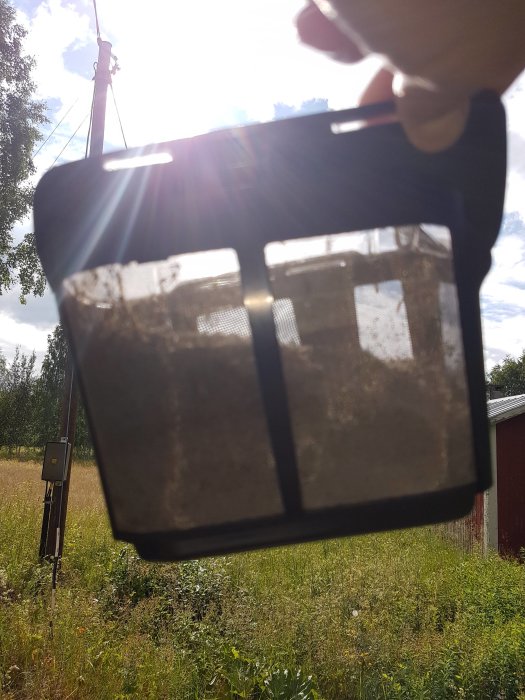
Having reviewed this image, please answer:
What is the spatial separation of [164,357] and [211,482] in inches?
4.7

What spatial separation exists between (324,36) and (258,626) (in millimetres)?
5069

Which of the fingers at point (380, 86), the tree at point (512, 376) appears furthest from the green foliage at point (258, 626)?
the tree at point (512, 376)

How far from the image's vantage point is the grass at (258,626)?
3764 millimetres

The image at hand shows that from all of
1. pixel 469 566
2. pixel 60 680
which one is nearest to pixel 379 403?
pixel 60 680

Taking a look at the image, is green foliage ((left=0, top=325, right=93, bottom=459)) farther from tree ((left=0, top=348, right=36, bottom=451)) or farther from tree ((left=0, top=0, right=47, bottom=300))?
tree ((left=0, top=0, right=47, bottom=300))

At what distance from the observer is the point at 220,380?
0.44 m

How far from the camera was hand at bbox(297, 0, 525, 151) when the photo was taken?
1.29ft

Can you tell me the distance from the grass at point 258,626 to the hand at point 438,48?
160 inches

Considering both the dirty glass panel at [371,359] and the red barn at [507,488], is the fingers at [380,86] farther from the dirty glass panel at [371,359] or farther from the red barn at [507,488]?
the red barn at [507,488]

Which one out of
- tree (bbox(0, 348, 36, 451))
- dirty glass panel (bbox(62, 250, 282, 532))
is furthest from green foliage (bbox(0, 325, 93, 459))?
dirty glass panel (bbox(62, 250, 282, 532))

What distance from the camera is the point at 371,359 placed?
0.44 meters

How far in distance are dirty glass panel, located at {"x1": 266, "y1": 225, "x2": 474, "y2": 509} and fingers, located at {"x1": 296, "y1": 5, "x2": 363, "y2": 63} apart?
20 cm

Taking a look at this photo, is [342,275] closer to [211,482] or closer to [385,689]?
[211,482]

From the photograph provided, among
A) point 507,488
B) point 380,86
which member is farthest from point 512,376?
point 380,86
